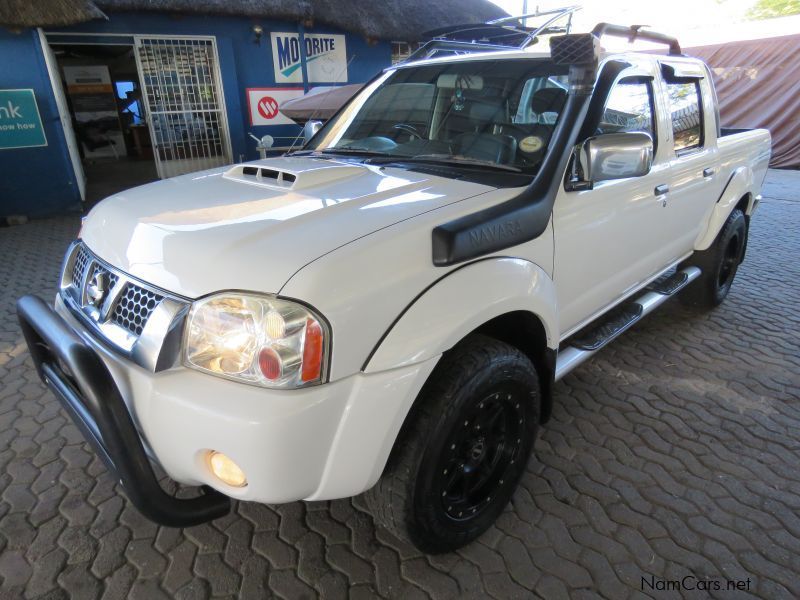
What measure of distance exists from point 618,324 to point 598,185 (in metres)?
1.00

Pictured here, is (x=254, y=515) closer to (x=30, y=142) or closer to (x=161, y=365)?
(x=161, y=365)

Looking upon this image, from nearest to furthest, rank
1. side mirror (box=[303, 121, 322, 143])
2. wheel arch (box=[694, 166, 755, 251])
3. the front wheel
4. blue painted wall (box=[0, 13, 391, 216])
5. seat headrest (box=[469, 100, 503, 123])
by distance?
the front wheel
seat headrest (box=[469, 100, 503, 123])
side mirror (box=[303, 121, 322, 143])
wheel arch (box=[694, 166, 755, 251])
blue painted wall (box=[0, 13, 391, 216])

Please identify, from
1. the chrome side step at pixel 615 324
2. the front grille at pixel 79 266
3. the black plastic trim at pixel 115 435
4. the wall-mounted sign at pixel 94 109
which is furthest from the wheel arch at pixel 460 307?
the wall-mounted sign at pixel 94 109

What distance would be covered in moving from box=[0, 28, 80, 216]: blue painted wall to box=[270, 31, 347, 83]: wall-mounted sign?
12.6 ft

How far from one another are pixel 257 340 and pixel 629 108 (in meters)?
2.44

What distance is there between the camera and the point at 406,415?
169 cm

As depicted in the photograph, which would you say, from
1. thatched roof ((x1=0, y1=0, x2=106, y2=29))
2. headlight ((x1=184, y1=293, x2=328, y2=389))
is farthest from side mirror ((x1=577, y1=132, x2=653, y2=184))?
thatched roof ((x1=0, y1=0, x2=106, y2=29))

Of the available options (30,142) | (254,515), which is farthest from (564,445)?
(30,142)

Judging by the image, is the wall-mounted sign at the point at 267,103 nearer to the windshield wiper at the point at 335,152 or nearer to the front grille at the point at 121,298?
the windshield wiper at the point at 335,152

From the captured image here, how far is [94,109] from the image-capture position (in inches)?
648

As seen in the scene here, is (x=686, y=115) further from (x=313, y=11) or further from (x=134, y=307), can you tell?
(x=313, y=11)

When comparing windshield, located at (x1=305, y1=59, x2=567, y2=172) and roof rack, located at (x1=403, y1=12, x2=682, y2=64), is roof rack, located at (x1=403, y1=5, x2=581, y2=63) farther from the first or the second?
windshield, located at (x1=305, y1=59, x2=567, y2=172)

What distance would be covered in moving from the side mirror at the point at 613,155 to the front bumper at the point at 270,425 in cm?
114

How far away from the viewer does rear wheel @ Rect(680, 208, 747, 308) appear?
13.5 feet
